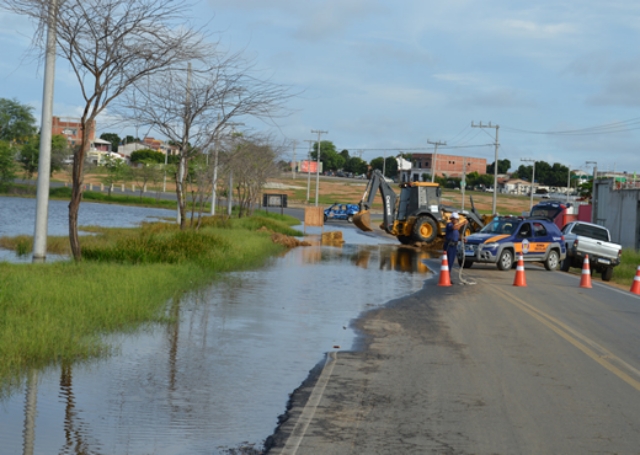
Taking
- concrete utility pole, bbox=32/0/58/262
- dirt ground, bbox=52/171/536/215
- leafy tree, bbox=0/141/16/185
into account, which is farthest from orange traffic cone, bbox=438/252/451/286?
dirt ground, bbox=52/171/536/215

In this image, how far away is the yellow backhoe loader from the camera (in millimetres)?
38438

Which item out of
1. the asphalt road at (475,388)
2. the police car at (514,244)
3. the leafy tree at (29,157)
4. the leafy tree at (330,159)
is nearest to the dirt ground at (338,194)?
the leafy tree at (29,157)

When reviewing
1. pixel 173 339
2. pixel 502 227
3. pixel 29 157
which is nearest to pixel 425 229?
pixel 502 227

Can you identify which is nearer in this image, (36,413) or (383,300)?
(36,413)

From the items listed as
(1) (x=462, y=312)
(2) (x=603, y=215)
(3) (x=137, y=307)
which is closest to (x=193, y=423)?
(3) (x=137, y=307)

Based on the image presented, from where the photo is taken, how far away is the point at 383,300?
56.4 ft

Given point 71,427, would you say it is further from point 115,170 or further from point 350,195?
point 350,195

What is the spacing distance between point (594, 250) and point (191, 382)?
21856 mm

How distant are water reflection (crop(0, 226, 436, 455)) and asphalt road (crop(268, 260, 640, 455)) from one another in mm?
426

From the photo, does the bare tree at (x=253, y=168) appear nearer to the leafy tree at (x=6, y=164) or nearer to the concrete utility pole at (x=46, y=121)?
the concrete utility pole at (x=46, y=121)

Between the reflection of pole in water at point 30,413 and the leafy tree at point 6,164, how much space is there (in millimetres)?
76584

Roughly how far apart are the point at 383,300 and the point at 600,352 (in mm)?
6292

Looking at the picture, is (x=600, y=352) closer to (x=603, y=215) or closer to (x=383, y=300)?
(x=383, y=300)

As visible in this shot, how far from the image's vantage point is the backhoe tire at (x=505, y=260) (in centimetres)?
2683
